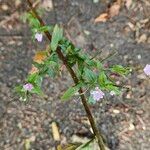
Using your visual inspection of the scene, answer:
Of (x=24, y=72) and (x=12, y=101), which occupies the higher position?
(x=24, y=72)

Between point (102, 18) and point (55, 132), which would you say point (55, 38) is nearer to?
point (55, 132)

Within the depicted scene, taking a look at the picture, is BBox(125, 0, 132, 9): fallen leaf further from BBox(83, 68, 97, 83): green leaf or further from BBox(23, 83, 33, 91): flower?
BBox(23, 83, 33, 91): flower

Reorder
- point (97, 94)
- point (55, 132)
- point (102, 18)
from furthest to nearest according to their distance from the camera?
1. point (102, 18)
2. point (55, 132)
3. point (97, 94)

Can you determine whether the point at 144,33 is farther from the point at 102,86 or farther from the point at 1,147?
the point at 102,86

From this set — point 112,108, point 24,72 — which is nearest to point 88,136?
point 112,108

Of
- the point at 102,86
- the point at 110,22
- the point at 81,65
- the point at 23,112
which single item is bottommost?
the point at 102,86

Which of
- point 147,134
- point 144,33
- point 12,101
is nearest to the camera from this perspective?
point 147,134

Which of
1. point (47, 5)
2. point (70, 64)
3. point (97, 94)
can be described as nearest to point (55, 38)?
point (70, 64)

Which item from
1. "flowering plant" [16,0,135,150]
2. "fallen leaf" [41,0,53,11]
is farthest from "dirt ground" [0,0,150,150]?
"flowering plant" [16,0,135,150]

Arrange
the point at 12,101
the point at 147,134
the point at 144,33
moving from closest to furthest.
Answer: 1. the point at 147,134
2. the point at 12,101
3. the point at 144,33
